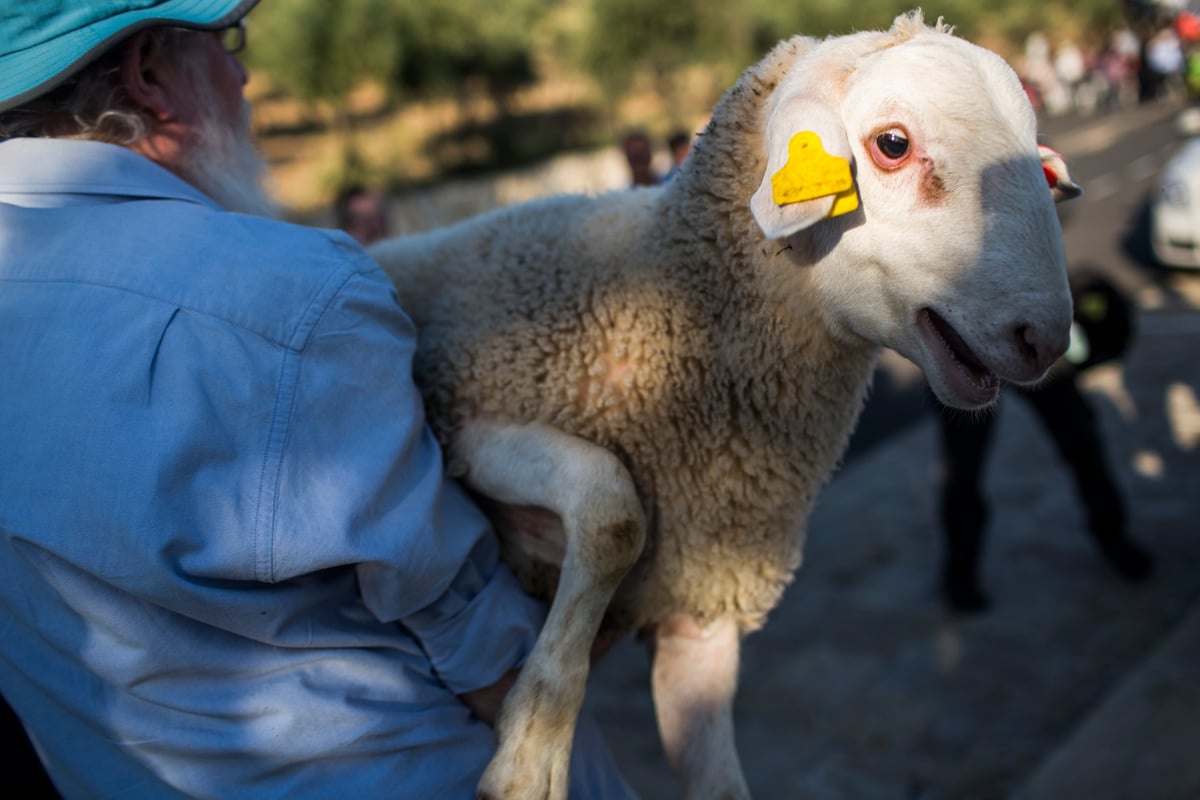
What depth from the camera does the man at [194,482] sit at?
1.12 m

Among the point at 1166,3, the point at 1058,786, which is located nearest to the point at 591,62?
the point at 1166,3

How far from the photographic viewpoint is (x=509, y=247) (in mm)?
1670

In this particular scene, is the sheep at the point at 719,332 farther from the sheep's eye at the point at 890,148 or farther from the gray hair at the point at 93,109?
the gray hair at the point at 93,109

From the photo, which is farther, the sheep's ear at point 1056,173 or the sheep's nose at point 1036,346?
the sheep's ear at point 1056,173

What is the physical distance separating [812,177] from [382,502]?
28.5 inches

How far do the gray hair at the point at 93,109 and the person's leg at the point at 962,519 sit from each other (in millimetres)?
3874

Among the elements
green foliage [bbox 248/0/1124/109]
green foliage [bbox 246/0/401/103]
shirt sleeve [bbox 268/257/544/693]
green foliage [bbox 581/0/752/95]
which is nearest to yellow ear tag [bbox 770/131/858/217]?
shirt sleeve [bbox 268/257/544/693]

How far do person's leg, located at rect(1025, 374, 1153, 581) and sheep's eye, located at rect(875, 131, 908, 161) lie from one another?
365 cm

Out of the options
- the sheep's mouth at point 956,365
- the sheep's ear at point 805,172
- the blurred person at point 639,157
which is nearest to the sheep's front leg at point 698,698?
the sheep's mouth at point 956,365

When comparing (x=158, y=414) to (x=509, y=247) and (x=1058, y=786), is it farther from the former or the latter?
(x=1058, y=786)

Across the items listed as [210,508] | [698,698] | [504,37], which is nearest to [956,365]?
[698,698]

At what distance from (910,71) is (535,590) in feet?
3.25

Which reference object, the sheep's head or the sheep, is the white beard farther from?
the sheep's head

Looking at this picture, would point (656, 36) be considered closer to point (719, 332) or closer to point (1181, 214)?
point (1181, 214)
